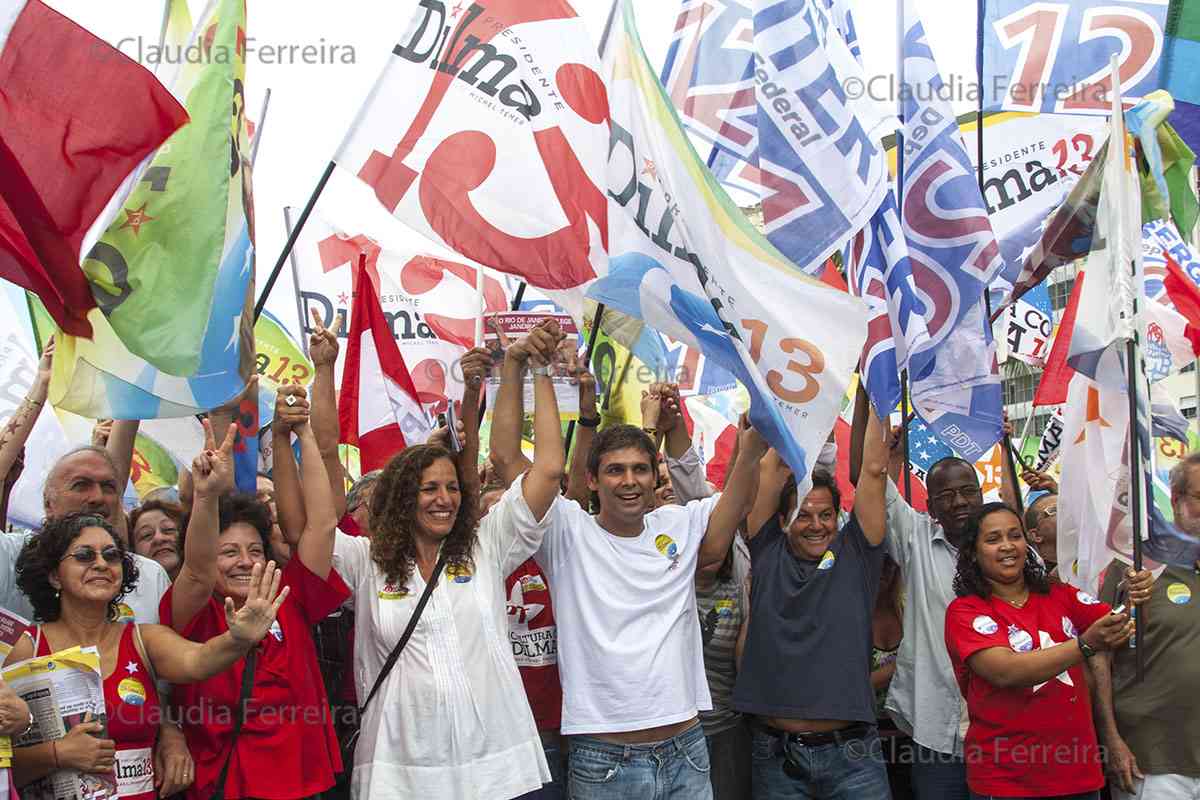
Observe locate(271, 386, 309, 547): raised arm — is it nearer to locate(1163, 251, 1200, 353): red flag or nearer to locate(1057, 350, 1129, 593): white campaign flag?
locate(1057, 350, 1129, 593): white campaign flag

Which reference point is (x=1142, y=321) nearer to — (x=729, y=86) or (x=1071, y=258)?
(x=1071, y=258)

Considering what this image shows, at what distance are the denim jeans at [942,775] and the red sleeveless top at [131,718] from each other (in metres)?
3.19

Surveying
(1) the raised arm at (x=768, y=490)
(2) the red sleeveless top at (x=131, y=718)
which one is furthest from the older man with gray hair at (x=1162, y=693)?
(2) the red sleeveless top at (x=131, y=718)

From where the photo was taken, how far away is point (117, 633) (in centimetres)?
444

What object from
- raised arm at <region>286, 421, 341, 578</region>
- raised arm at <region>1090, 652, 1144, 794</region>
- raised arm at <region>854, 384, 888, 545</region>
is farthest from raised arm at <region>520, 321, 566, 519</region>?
raised arm at <region>1090, 652, 1144, 794</region>

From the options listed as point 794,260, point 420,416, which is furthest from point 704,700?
point 420,416

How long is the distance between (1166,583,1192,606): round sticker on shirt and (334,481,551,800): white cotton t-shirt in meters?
2.78

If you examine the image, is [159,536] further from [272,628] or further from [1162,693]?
[1162,693]

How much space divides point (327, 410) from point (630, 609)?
1.44 metres

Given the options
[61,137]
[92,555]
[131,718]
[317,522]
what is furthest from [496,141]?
[131,718]

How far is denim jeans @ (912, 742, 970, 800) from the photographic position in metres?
5.64

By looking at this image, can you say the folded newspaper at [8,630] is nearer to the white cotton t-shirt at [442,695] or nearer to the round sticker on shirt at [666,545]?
the white cotton t-shirt at [442,695]

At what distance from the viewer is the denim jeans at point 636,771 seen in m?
4.76

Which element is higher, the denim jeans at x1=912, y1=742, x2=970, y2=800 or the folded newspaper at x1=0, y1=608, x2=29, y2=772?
the folded newspaper at x1=0, y1=608, x2=29, y2=772
